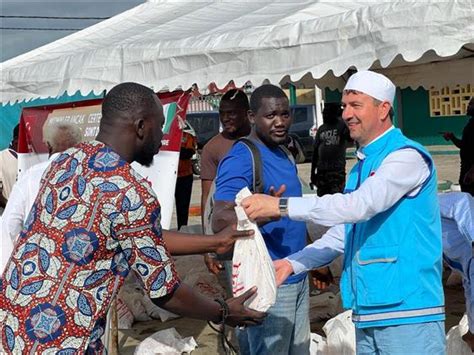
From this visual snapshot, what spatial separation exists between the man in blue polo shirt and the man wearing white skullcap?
0.58m

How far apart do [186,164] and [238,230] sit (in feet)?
21.0

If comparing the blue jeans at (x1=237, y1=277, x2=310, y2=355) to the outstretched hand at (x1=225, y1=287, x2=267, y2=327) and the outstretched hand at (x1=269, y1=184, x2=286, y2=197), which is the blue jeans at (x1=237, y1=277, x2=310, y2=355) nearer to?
the outstretched hand at (x1=269, y1=184, x2=286, y2=197)

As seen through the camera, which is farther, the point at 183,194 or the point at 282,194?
the point at 183,194

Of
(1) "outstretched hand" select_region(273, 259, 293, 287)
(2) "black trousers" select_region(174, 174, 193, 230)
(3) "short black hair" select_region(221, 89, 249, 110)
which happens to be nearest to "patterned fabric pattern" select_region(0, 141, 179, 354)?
(1) "outstretched hand" select_region(273, 259, 293, 287)

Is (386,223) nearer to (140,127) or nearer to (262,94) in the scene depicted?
(140,127)

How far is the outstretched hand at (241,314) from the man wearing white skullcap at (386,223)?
13.6 inches

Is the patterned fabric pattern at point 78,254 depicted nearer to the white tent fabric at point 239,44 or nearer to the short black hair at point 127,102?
the short black hair at point 127,102

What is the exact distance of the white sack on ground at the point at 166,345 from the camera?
226 inches

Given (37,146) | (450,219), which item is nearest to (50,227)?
(450,219)

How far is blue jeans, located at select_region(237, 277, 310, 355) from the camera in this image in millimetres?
3773

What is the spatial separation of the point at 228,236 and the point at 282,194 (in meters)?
0.39

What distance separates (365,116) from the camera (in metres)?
3.08

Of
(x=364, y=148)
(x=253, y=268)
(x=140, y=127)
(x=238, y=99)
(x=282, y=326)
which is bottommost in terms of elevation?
(x=282, y=326)

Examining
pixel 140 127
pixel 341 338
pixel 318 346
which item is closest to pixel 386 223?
pixel 140 127
